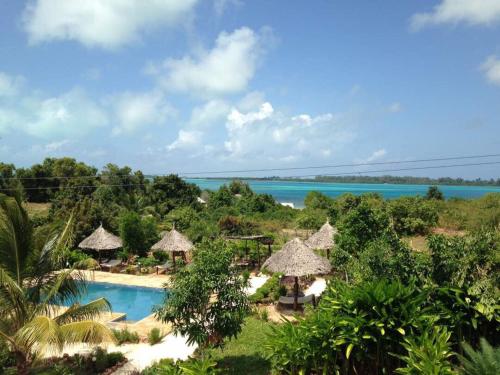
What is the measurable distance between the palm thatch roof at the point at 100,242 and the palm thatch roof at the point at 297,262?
11015 millimetres

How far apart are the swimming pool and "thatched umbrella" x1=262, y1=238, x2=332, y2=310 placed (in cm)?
524

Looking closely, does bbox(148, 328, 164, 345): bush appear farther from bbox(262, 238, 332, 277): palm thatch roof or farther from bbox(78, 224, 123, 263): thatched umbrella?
bbox(78, 224, 123, 263): thatched umbrella

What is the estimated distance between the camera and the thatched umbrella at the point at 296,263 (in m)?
13.9

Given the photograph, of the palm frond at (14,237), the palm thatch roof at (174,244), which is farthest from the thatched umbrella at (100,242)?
the palm frond at (14,237)

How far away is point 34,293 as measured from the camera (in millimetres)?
Result: 7797

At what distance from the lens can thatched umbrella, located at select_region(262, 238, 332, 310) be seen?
13.9 metres

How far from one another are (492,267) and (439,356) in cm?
257

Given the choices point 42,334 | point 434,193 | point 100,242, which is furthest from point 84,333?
point 434,193

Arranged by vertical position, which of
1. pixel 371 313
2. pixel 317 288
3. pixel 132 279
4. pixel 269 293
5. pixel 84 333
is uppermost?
pixel 371 313

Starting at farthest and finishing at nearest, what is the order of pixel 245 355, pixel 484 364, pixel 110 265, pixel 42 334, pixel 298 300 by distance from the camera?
pixel 110 265
pixel 298 300
pixel 245 355
pixel 42 334
pixel 484 364

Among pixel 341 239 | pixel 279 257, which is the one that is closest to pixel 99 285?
pixel 279 257

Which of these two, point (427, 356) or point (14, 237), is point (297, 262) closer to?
point (427, 356)

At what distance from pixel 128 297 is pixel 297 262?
854 cm

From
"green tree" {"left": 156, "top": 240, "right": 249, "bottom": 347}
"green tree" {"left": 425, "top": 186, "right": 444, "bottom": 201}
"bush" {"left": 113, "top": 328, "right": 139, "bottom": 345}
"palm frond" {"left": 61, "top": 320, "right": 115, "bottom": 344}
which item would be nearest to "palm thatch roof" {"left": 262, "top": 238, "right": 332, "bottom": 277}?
"bush" {"left": 113, "top": 328, "right": 139, "bottom": 345}
